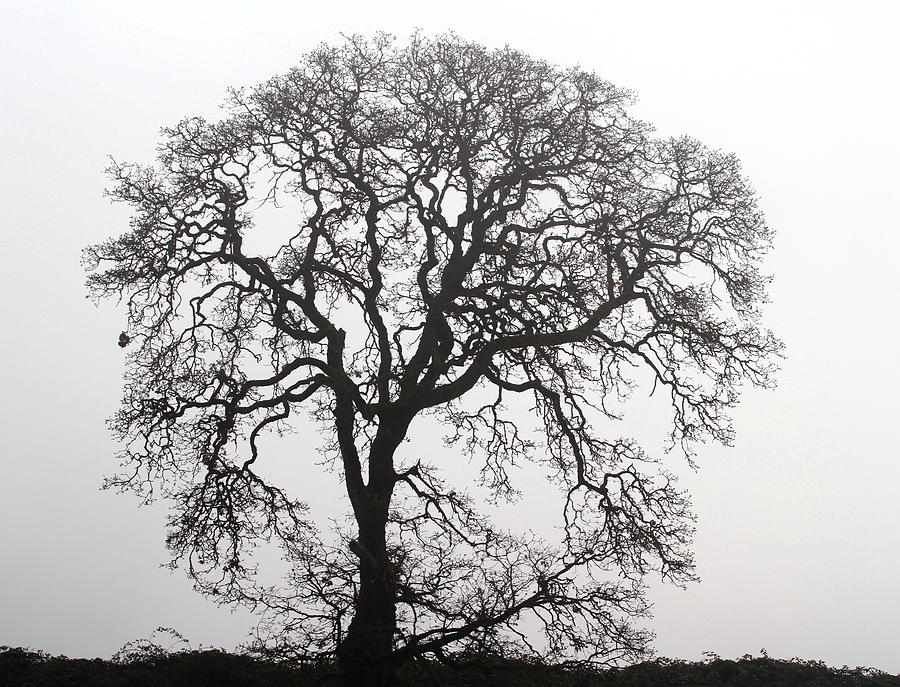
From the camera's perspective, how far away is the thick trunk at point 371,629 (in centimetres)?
1216

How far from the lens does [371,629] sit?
39.5ft

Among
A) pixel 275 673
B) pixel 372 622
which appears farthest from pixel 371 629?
pixel 275 673

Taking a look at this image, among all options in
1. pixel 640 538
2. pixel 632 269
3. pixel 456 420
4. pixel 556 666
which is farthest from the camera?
pixel 456 420

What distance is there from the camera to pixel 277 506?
13.6 m

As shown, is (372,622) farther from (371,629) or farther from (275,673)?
(275,673)

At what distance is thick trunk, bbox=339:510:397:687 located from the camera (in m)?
12.2

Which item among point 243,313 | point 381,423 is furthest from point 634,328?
point 243,313

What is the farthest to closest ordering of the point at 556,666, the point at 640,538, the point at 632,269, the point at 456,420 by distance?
the point at 456,420 < the point at 632,269 < the point at 640,538 < the point at 556,666

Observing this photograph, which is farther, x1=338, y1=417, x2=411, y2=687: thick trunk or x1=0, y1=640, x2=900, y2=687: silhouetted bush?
x1=0, y1=640, x2=900, y2=687: silhouetted bush

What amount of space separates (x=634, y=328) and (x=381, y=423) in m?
4.16

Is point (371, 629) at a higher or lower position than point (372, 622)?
lower

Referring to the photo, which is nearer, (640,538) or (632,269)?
(640,538)

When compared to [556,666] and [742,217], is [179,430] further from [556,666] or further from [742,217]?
[742,217]

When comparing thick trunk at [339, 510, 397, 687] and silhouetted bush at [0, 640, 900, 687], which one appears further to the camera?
silhouetted bush at [0, 640, 900, 687]
